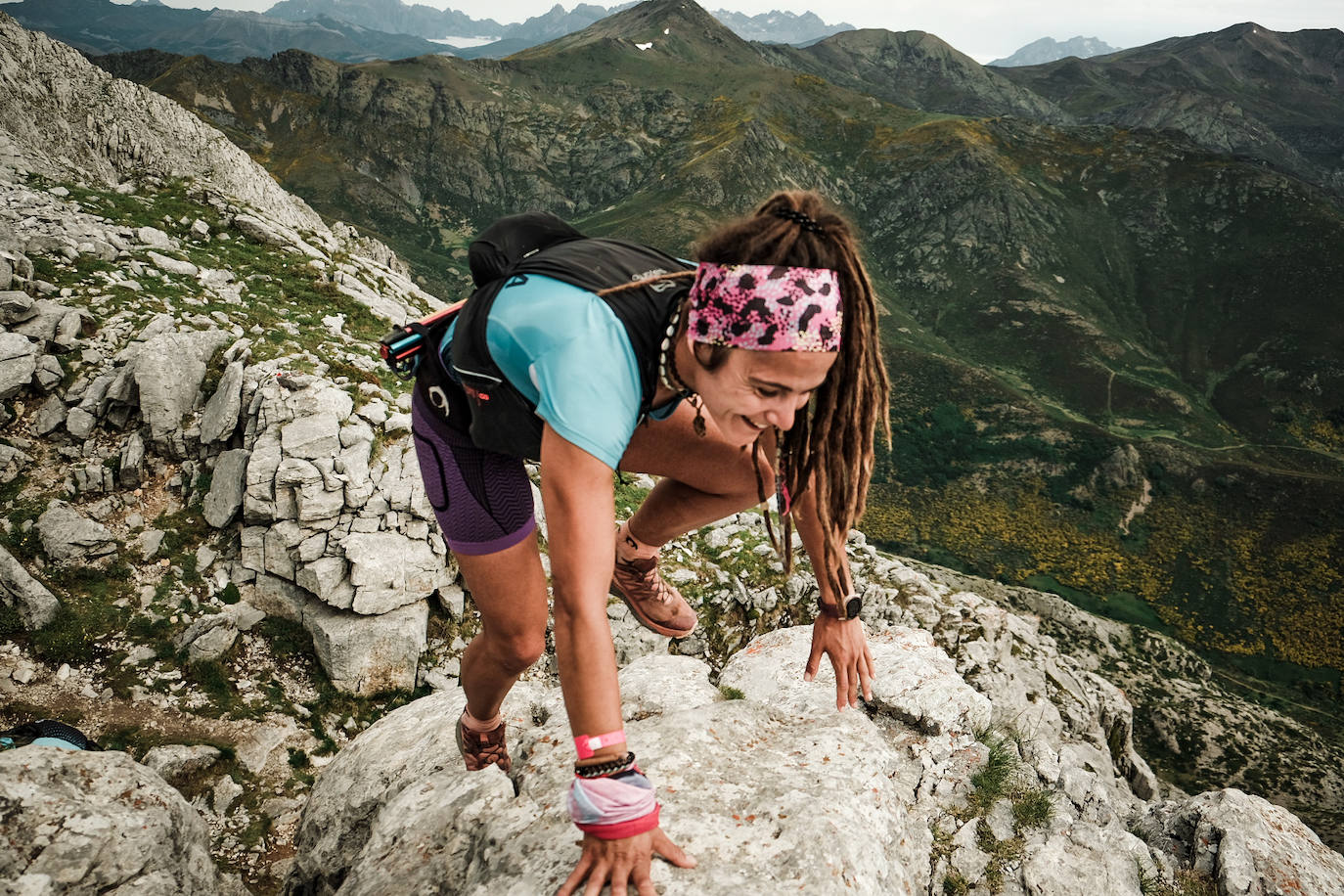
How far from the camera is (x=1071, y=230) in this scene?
180875mm

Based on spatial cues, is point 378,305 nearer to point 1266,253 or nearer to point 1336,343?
point 1336,343

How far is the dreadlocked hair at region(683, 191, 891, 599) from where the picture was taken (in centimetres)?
266

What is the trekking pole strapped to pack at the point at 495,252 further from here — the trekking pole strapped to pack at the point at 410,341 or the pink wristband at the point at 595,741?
the pink wristband at the point at 595,741

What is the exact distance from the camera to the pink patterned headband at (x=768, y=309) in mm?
2434

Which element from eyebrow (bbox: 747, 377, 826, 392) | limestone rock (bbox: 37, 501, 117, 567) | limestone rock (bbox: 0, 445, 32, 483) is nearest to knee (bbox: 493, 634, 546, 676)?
eyebrow (bbox: 747, 377, 826, 392)

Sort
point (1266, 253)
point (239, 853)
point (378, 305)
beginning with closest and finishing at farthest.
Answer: point (239, 853), point (378, 305), point (1266, 253)

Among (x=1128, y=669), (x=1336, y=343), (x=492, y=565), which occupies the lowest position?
(x=1128, y=669)

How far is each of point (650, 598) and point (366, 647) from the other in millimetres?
6409

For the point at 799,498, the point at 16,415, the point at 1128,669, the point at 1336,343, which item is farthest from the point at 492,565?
the point at 1336,343

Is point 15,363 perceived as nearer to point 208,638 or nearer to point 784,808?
point 208,638

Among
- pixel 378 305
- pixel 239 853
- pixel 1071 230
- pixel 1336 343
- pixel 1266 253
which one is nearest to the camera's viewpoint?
pixel 239 853

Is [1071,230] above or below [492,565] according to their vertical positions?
above

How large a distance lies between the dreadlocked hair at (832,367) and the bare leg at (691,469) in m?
0.63

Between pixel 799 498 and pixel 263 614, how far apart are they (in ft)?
31.1
